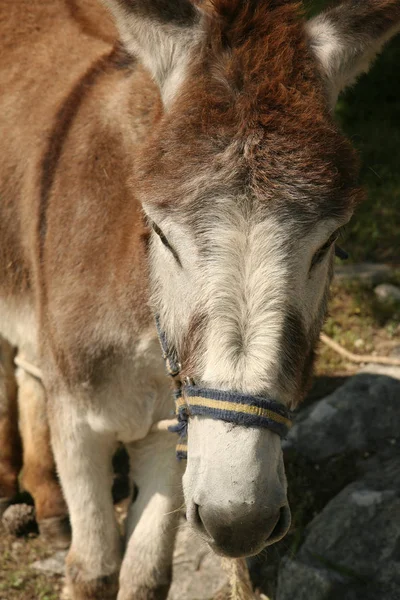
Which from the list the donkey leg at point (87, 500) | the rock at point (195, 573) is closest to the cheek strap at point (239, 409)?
the donkey leg at point (87, 500)

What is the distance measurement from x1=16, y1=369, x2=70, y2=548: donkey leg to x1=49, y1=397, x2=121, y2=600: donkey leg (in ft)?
2.69

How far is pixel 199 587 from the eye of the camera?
143 inches

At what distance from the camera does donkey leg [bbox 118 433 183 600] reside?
3.22m

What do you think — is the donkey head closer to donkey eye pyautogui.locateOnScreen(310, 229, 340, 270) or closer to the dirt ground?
donkey eye pyautogui.locateOnScreen(310, 229, 340, 270)

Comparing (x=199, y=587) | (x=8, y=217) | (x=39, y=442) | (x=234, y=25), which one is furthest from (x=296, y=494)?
(x=234, y=25)

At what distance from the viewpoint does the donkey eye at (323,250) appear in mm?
2217

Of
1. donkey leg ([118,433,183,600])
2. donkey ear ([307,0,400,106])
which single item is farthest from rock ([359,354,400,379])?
donkey ear ([307,0,400,106])

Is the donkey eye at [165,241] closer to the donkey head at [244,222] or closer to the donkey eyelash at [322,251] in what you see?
the donkey head at [244,222]

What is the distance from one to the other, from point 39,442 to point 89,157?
1725 millimetres

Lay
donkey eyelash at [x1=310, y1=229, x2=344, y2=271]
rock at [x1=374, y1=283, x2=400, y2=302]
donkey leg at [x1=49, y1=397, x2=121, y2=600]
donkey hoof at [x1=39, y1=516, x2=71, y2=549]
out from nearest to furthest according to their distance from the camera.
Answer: donkey eyelash at [x1=310, y1=229, x2=344, y2=271] < donkey leg at [x1=49, y1=397, x2=121, y2=600] < donkey hoof at [x1=39, y1=516, x2=71, y2=549] < rock at [x1=374, y1=283, x2=400, y2=302]

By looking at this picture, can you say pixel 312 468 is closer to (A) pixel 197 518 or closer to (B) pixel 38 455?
(B) pixel 38 455

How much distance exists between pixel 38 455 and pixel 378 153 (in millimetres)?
4226

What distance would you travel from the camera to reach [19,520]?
163 inches

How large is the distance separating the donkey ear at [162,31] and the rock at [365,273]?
3.16 m
